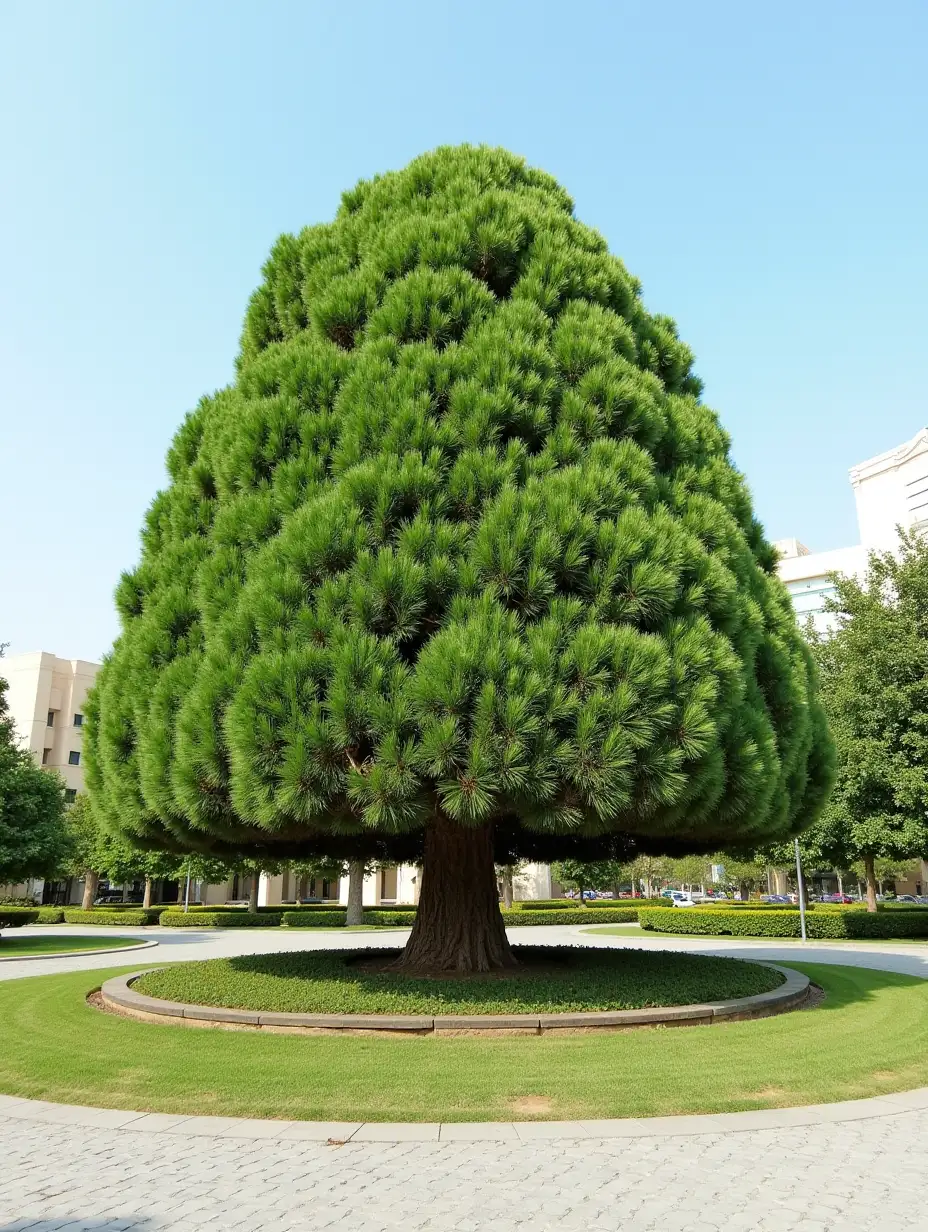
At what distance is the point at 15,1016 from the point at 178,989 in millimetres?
1976

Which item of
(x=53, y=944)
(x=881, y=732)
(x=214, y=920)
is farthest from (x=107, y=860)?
(x=881, y=732)

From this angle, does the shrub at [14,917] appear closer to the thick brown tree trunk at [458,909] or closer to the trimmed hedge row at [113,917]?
the trimmed hedge row at [113,917]

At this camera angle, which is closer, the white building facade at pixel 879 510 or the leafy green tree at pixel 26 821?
the leafy green tree at pixel 26 821

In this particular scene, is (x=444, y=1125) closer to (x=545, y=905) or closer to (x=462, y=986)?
(x=462, y=986)

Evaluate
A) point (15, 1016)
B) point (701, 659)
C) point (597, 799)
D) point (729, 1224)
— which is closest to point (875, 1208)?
point (729, 1224)

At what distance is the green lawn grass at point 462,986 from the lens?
8773 mm

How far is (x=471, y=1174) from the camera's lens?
4.71 meters

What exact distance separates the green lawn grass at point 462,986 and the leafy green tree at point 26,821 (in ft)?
43.9

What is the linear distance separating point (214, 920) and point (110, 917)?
479 centimetres

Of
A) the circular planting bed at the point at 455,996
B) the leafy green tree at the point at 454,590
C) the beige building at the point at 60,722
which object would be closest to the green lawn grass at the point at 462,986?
the circular planting bed at the point at 455,996

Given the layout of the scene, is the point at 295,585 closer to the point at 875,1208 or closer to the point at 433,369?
the point at 433,369

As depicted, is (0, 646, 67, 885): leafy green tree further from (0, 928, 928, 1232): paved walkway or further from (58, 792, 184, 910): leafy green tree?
(0, 928, 928, 1232): paved walkway

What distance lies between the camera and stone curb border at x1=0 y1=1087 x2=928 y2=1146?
5395 mm

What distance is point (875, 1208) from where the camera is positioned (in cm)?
427
